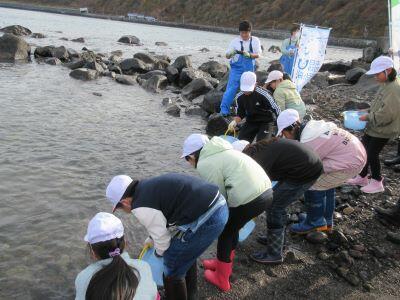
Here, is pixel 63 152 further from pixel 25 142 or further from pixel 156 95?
pixel 156 95

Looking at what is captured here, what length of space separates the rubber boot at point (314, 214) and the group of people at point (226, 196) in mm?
13

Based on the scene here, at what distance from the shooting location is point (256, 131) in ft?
22.6

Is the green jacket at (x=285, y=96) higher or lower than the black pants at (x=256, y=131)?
higher

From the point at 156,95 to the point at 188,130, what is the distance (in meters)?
5.37

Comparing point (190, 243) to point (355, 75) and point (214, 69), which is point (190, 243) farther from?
point (214, 69)

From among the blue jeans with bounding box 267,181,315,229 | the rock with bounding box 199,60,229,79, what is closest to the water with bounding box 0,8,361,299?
the blue jeans with bounding box 267,181,315,229

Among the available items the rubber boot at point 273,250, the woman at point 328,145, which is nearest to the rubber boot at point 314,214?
the woman at point 328,145

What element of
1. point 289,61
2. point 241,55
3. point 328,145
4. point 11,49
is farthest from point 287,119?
point 11,49

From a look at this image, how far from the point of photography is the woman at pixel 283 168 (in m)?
4.33

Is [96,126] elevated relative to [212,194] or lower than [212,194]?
lower

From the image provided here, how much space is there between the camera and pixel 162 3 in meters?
94.9

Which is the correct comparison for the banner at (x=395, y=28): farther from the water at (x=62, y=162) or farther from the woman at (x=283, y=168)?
the woman at (x=283, y=168)

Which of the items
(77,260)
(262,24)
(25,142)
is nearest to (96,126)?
(25,142)

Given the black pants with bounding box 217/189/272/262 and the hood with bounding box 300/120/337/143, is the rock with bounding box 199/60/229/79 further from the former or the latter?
the black pants with bounding box 217/189/272/262
